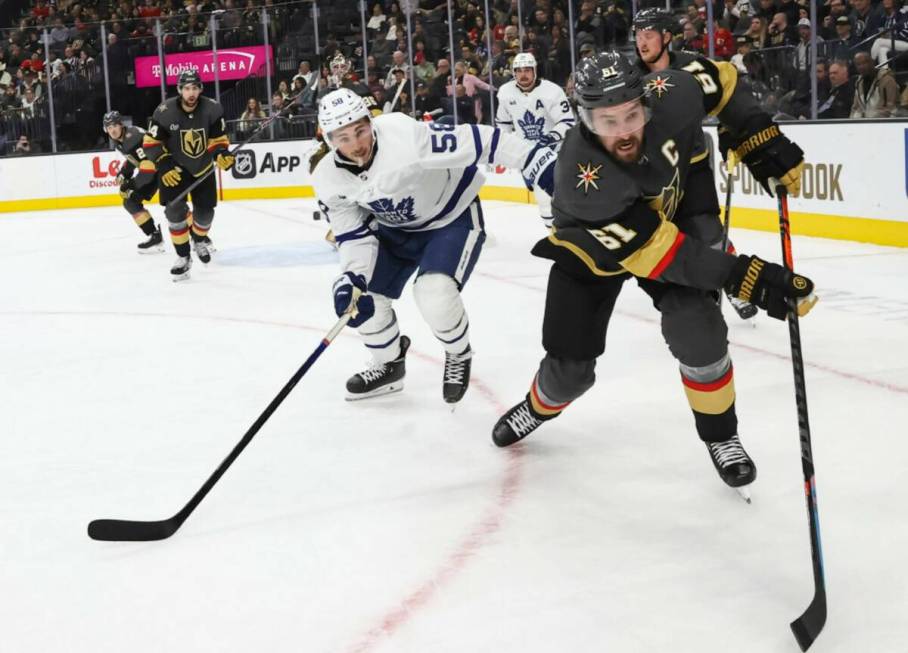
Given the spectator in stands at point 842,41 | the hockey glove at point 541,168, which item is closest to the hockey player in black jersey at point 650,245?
the hockey glove at point 541,168

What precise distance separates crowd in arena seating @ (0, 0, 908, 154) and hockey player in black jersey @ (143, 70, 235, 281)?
347 centimetres

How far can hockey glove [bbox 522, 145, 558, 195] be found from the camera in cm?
316

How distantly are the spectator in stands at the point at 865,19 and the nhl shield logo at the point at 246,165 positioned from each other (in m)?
7.75

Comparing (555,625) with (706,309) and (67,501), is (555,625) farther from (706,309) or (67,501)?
(67,501)

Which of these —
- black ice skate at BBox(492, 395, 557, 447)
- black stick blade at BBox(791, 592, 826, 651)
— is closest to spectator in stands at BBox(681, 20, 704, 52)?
black ice skate at BBox(492, 395, 557, 447)

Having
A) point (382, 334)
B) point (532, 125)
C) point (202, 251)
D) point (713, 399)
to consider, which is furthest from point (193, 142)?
point (713, 399)

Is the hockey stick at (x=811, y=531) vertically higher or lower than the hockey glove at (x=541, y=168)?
lower

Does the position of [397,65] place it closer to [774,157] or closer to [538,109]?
[538,109]

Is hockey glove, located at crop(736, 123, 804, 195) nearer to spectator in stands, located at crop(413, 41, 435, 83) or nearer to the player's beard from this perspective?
the player's beard

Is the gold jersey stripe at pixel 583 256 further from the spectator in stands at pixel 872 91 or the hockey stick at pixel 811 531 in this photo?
the spectator in stands at pixel 872 91

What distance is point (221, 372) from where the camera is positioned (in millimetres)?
4305

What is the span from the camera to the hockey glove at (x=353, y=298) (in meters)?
3.24

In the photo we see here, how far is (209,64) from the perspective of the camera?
13609 mm

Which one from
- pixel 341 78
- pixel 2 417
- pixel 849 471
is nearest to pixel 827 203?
pixel 341 78
